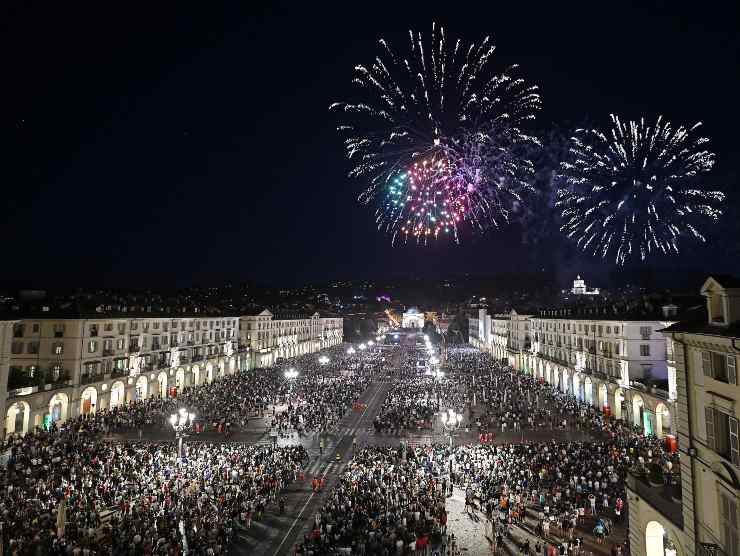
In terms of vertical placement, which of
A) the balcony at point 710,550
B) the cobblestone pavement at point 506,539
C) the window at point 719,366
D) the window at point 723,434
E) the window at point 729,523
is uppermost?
the window at point 719,366

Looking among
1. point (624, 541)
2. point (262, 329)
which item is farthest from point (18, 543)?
point (262, 329)

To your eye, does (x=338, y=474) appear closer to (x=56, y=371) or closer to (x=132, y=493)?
(x=132, y=493)

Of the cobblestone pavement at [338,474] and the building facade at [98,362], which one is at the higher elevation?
the building facade at [98,362]

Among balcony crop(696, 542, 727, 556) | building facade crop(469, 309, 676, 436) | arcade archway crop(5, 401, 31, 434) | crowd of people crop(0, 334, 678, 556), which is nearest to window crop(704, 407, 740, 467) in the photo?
balcony crop(696, 542, 727, 556)

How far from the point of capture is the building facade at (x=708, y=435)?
41.3ft

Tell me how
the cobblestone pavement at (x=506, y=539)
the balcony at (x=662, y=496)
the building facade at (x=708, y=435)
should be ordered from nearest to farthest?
the building facade at (x=708, y=435)
the balcony at (x=662, y=496)
the cobblestone pavement at (x=506, y=539)

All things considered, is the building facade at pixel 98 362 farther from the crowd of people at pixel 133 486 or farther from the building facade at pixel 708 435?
the building facade at pixel 708 435

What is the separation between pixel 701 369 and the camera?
A: 1434 cm

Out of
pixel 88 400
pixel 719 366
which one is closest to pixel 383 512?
pixel 719 366

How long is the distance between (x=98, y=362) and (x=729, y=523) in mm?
51272

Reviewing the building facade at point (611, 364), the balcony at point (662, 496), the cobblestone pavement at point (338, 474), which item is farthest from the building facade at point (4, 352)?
Answer: the building facade at point (611, 364)

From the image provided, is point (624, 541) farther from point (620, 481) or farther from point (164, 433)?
point (164, 433)

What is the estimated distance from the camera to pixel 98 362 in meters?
47.7

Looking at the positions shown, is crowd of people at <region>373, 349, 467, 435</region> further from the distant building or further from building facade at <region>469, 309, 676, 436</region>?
the distant building
